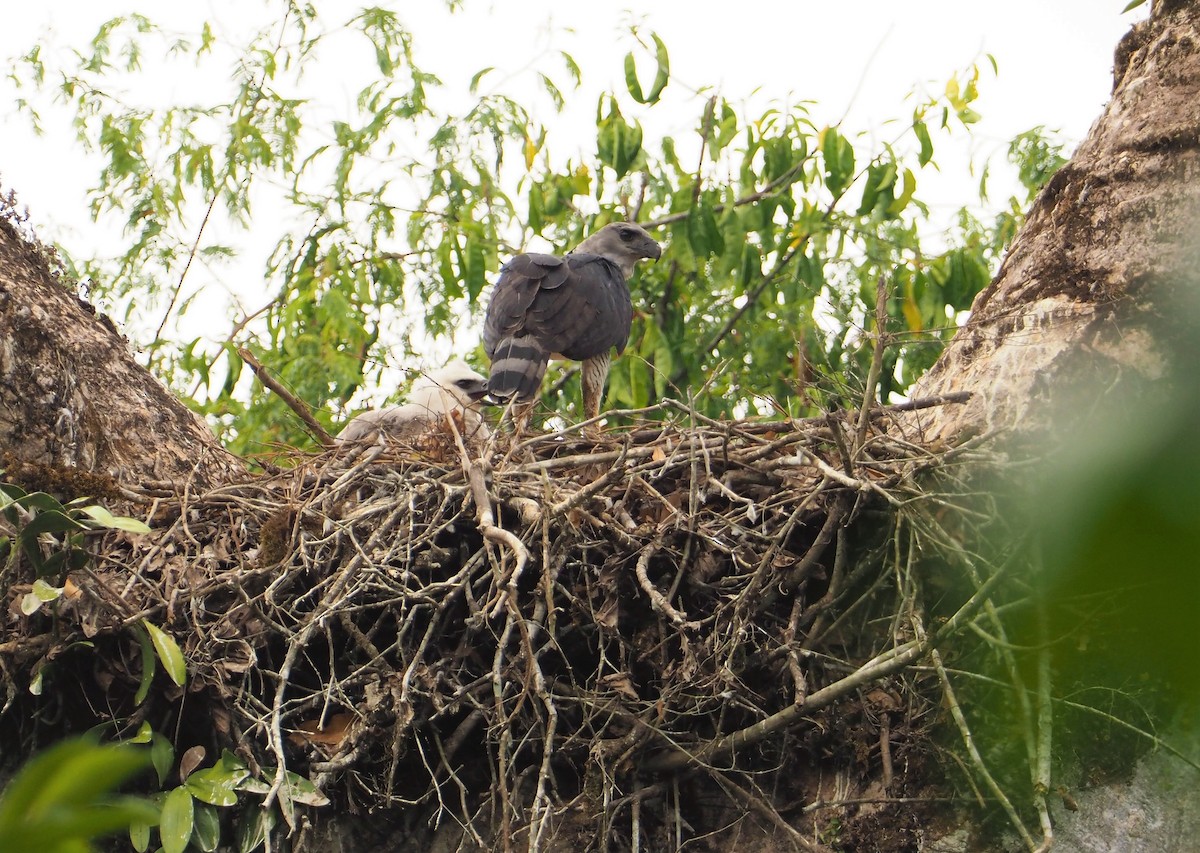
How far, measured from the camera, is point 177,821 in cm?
309

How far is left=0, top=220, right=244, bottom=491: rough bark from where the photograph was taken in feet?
12.6

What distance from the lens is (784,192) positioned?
7180mm

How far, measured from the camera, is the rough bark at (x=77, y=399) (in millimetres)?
3842

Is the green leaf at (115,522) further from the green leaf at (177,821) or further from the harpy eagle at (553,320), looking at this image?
the harpy eagle at (553,320)

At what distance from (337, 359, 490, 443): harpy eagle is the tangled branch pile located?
3.17ft

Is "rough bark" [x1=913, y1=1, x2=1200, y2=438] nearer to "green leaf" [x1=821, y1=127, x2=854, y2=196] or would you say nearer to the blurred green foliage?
"green leaf" [x1=821, y1=127, x2=854, y2=196]

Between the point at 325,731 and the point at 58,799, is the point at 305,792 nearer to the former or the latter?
the point at 325,731

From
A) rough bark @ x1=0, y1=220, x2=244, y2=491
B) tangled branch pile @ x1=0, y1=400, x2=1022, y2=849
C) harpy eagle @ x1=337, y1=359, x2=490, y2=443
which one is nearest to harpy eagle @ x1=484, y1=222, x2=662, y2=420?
harpy eagle @ x1=337, y1=359, x2=490, y2=443

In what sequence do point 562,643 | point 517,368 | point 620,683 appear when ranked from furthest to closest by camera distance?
point 517,368, point 562,643, point 620,683

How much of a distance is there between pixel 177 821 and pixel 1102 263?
3.12 metres

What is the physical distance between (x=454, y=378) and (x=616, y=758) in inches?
115

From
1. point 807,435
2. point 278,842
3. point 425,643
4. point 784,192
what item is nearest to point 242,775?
point 278,842

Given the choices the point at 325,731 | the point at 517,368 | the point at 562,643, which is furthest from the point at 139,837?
the point at 517,368

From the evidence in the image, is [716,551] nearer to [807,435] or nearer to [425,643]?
[807,435]
